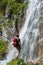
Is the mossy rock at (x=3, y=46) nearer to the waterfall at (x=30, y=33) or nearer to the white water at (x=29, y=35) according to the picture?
the white water at (x=29, y=35)

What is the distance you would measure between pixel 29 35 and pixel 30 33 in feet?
0.46

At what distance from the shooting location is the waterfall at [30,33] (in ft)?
42.2

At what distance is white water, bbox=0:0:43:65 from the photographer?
13.0m

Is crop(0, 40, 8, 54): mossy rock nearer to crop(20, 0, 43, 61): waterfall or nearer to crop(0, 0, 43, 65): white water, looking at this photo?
crop(0, 0, 43, 65): white water

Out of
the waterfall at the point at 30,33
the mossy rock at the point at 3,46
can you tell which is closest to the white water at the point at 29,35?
the waterfall at the point at 30,33

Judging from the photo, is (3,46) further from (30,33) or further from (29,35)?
(30,33)

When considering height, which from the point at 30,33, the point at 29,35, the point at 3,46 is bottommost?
the point at 3,46

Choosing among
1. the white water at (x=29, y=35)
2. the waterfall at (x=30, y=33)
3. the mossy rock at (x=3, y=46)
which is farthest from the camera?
the mossy rock at (x=3, y=46)

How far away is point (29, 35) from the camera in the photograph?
45.3ft

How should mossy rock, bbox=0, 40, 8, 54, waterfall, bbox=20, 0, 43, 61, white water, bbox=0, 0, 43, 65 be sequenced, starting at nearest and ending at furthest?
waterfall, bbox=20, 0, 43, 61 → white water, bbox=0, 0, 43, 65 → mossy rock, bbox=0, 40, 8, 54

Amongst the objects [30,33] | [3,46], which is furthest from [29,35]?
[3,46]

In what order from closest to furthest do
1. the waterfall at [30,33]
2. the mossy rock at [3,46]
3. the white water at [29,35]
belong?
1. the waterfall at [30,33]
2. the white water at [29,35]
3. the mossy rock at [3,46]

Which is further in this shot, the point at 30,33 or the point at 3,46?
the point at 3,46

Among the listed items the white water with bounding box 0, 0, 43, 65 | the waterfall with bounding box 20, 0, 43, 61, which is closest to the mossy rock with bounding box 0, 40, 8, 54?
the white water with bounding box 0, 0, 43, 65
